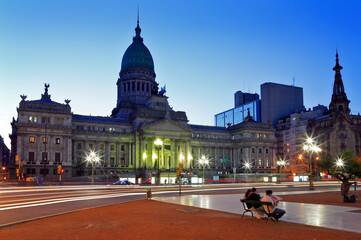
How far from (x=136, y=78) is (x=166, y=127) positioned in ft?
102

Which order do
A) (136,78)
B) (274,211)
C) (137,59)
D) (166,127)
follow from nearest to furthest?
(274,211), (166,127), (136,78), (137,59)

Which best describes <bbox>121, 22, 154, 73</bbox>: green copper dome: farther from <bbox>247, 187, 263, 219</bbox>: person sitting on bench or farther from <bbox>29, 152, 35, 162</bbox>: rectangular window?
<bbox>247, 187, 263, 219</bbox>: person sitting on bench

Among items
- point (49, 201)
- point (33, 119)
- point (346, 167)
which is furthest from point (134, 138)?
point (346, 167)

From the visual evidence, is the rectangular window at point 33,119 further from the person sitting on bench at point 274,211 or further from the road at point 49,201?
the person sitting on bench at point 274,211

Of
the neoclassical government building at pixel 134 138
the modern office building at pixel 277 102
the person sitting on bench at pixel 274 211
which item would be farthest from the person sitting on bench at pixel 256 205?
the modern office building at pixel 277 102

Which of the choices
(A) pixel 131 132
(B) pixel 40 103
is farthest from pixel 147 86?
(B) pixel 40 103

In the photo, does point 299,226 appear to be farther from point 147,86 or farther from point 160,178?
point 147,86

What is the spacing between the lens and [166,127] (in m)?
109

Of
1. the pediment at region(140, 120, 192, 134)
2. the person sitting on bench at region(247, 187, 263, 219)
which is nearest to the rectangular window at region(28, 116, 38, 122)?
the pediment at region(140, 120, 192, 134)

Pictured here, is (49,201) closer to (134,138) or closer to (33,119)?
(33,119)

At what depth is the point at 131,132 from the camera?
113188 mm

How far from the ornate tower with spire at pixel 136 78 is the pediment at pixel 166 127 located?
21.2m

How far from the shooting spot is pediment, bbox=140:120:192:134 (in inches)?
4181

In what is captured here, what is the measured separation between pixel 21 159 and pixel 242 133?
2979 inches
